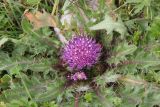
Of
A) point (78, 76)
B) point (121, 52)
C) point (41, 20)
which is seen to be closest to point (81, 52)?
point (78, 76)

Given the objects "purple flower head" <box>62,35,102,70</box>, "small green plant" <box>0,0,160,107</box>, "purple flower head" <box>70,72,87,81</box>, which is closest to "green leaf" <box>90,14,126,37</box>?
"small green plant" <box>0,0,160,107</box>

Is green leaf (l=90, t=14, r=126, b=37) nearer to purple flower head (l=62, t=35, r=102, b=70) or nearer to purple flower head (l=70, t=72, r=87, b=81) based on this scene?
purple flower head (l=62, t=35, r=102, b=70)

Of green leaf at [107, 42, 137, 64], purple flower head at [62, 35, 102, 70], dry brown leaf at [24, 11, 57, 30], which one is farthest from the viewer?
dry brown leaf at [24, 11, 57, 30]

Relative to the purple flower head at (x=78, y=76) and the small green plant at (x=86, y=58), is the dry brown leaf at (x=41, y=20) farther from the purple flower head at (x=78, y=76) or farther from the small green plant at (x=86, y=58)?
the purple flower head at (x=78, y=76)

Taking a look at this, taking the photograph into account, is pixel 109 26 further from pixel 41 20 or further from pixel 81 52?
pixel 41 20

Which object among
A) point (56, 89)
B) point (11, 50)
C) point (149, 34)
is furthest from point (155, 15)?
point (11, 50)

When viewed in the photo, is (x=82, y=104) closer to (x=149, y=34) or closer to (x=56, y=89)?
(x=56, y=89)

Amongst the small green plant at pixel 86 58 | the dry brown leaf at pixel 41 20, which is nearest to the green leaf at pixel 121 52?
the small green plant at pixel 86 58
